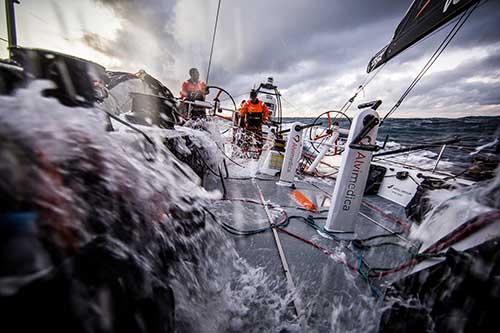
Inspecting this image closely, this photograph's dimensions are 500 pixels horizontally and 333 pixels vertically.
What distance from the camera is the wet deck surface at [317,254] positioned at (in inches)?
51.1

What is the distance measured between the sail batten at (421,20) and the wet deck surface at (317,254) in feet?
8.85

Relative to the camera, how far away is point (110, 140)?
0.88 m

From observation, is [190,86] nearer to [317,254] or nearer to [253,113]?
[253,113]

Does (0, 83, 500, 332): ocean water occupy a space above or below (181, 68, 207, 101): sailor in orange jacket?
below

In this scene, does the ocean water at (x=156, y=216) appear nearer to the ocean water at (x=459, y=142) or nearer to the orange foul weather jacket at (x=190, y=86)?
the ocean water at (x=459, y=142)

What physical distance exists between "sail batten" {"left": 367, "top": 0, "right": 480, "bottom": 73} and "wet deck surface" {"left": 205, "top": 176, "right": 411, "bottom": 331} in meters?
2.70

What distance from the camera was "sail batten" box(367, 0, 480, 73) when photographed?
2414 mm

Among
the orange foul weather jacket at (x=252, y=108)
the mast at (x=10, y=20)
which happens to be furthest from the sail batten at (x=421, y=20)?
the mast at (x=10, y=20)

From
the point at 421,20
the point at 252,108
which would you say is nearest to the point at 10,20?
the point at 252,108

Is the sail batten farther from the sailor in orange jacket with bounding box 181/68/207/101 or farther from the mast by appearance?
the mast

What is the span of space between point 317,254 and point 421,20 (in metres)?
3.99

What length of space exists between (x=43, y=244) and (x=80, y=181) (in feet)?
0.79

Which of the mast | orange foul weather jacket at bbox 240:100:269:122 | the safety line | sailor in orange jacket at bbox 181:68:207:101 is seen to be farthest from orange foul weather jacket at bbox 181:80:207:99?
the safety line

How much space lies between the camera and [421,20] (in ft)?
10.3
